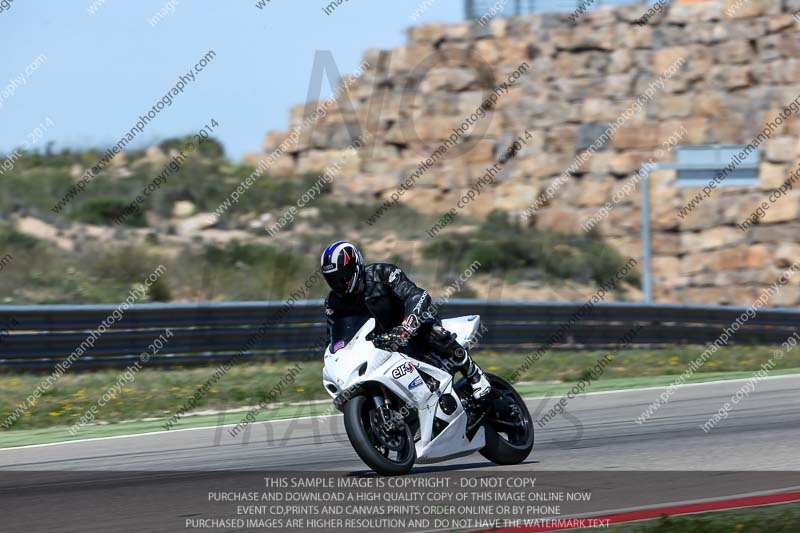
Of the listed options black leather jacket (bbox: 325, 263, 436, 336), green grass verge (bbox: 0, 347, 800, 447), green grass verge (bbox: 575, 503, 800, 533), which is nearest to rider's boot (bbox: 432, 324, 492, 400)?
black leather jacket (bbox: 325, 263, 436, 336)

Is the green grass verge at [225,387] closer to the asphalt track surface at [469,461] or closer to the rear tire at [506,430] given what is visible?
the asphalt track surface at [469,461]

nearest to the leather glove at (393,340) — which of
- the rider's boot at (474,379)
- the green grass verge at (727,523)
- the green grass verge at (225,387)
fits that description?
the rider's boot at (474,379)

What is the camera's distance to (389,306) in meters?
8.93

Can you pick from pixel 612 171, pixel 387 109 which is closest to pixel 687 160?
pixel 612 171

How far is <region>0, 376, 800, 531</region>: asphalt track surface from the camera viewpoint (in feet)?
26.0

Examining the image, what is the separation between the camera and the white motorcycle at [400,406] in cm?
839

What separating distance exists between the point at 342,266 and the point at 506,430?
6.53 ft

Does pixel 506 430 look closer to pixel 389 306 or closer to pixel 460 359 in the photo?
pixel 460 359

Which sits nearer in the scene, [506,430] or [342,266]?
[342,266]

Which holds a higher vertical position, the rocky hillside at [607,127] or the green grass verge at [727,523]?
the green grass verge at [727,523]

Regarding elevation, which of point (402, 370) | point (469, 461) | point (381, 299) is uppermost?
point (381, 299)

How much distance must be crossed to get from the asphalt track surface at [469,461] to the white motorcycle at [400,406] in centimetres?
30

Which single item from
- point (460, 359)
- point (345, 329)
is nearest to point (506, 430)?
point (460, 359)

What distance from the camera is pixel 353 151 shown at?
3600 centimetres
